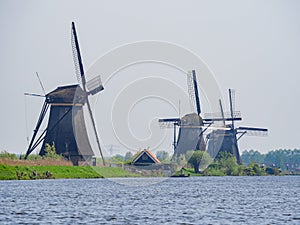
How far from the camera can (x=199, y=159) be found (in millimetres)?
86938

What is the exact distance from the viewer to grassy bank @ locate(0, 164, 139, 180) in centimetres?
5947

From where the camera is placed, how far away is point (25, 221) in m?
28.4

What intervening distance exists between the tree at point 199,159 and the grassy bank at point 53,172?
11.0m

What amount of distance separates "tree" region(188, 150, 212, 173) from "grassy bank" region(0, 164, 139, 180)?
11006 millimetres

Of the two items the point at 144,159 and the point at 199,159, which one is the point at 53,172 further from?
the point at 199,159

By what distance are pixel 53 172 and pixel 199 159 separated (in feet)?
84.1

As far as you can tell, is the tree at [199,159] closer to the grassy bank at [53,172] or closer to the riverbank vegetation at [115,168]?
the riverbank vegetation at [115,168]

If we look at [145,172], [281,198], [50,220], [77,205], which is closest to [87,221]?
[50,220]

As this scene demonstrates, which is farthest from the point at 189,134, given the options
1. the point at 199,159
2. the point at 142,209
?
the point at 142,209

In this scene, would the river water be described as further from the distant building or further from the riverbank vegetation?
the distant building

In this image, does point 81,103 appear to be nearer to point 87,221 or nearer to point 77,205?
point 77,205

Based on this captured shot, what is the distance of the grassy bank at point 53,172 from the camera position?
59.5 meters

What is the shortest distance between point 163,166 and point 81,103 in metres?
17.9

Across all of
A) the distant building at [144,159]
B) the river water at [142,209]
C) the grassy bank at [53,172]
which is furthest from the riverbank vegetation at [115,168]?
the river water at [142,209]
